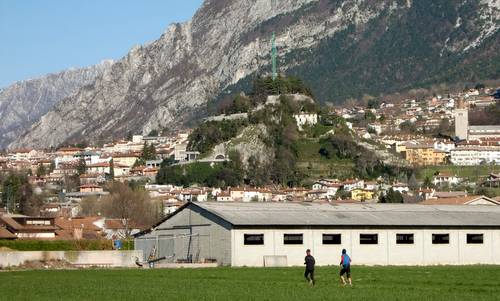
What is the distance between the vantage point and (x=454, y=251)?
213 ft

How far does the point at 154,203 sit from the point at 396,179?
185ft

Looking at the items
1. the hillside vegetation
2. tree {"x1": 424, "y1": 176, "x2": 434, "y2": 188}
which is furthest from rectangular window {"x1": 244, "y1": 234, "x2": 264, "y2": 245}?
the hillside vegetation

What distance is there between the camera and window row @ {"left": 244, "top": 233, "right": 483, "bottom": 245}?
202ft

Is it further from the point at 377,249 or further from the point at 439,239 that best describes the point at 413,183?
the point at 377,249

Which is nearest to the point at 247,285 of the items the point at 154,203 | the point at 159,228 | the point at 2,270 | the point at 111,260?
the point at 2,270

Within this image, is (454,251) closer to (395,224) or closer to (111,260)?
(395,224)

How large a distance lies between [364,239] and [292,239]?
3.87 m

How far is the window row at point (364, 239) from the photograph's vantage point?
2429 inches

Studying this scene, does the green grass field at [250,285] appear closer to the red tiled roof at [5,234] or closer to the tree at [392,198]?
the red tiled roof at [5,234]

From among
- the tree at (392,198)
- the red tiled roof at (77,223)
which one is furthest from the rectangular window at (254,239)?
the tree at (392,198)

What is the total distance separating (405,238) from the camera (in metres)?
64.4

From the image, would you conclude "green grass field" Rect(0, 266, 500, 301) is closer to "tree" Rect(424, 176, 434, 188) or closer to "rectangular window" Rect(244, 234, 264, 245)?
"rectangular window" Rect(244, 234, 264, 245)

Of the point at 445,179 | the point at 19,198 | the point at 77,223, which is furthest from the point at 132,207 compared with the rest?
the point at 445,179

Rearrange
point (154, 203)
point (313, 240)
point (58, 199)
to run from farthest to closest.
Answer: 1. point (58, 199)
2. point (154, 203)
3. point (313, 240)
